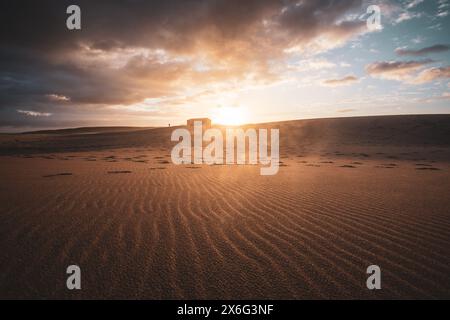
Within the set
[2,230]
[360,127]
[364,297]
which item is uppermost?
[360,127]

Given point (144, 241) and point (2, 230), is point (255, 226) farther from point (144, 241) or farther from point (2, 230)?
point (2, 230)

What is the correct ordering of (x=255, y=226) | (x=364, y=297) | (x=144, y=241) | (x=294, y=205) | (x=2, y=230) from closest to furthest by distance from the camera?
(x=364, y=297)
(x=144, y=241)
(x=2, y=230)
(x=255, y=226)
(x=294, y=205)

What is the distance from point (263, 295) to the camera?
93.1 inches

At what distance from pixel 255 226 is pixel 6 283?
3.08 metres

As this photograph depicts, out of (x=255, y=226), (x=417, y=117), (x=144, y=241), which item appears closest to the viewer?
(x=144, y=241)

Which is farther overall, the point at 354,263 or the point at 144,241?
the point at 144,241

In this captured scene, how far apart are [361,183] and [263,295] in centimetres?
646

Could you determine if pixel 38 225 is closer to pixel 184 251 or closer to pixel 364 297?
pixel 184 251

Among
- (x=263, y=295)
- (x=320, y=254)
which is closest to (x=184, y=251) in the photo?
(x=263, y=295)

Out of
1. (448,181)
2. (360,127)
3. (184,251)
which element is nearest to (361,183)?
Answer: (448,181)

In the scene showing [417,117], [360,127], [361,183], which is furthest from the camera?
[417,117]

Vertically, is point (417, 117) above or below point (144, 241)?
above

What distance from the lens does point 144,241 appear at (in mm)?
3412

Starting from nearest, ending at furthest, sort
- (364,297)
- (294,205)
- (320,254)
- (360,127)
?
(364,297) < (320,254) < (294,205) < (360,127)
